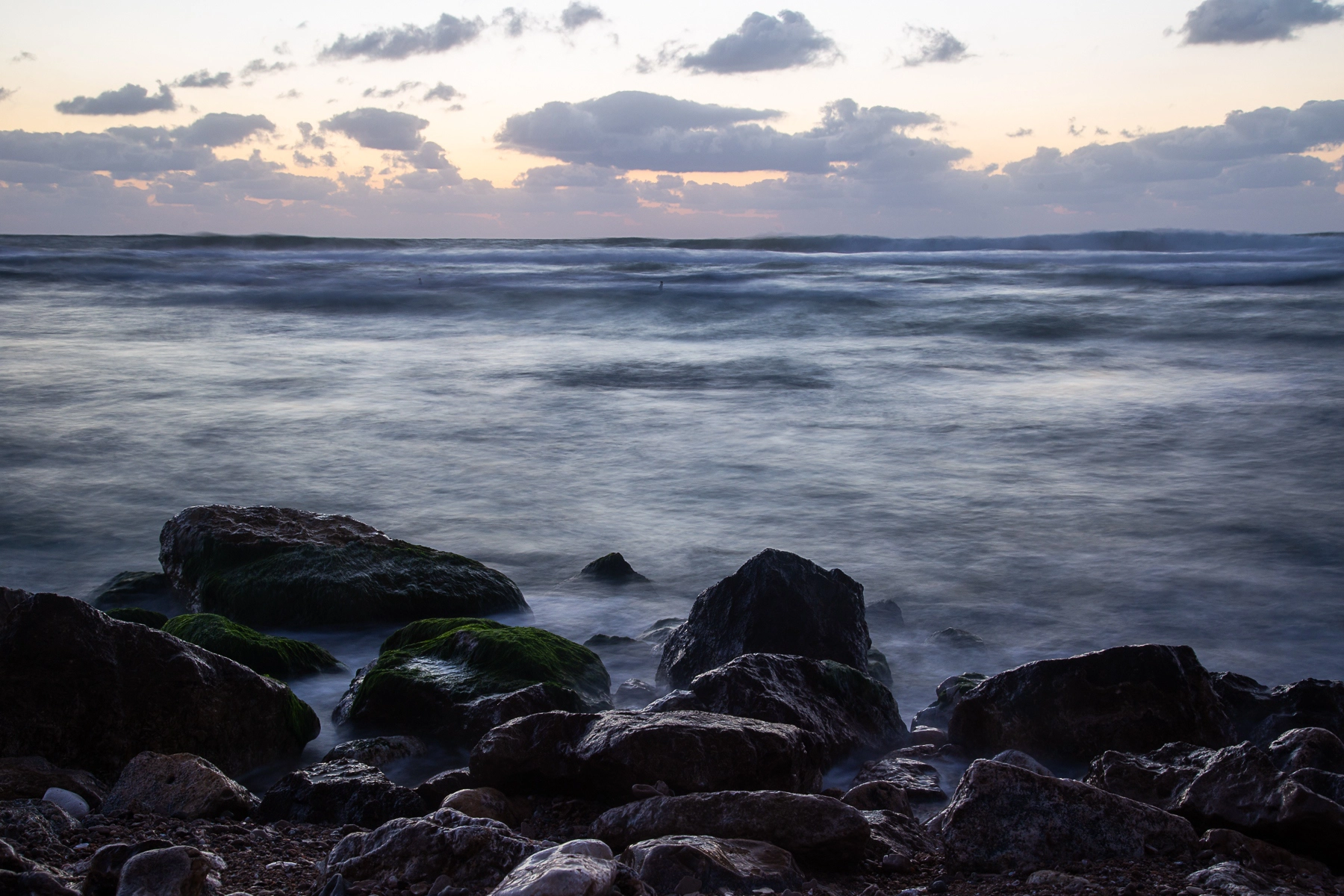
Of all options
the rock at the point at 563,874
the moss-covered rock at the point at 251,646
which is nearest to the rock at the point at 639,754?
the rock at the point at 563,874

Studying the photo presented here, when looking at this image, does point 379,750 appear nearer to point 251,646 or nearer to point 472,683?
point 472,683

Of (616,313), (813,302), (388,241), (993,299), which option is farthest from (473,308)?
(388,241)

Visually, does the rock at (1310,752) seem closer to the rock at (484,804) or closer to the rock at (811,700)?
the rock at (811,700)

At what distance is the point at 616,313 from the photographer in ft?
72.3

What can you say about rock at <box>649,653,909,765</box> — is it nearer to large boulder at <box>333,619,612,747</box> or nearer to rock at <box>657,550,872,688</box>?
rock at <box>657,550,872,688</box>

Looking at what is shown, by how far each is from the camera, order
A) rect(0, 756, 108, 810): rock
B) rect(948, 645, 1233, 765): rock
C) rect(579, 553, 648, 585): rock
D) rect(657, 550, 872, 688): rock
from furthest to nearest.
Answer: rect(579, 553, 648, 585): rock, rect(657, 550, 872, 688): rock, rect(948, 645, 1233, 765): rock, rect(0, 756, 108, 810): rock

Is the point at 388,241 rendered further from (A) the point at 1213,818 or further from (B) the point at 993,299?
(A) the point at 1213,818

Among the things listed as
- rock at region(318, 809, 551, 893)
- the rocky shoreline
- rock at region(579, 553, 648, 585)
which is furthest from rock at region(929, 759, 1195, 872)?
rock at region(579, 553, 648, 585)

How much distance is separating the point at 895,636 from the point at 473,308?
19.1 meters

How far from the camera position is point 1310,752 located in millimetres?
2848

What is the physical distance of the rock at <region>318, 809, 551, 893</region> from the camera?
7.23 feet

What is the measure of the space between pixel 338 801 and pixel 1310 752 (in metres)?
2.71

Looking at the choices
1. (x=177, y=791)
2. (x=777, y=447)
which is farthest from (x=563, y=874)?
(x=777, y=447)

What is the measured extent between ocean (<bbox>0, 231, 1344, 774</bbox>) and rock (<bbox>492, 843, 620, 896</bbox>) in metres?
1.97
